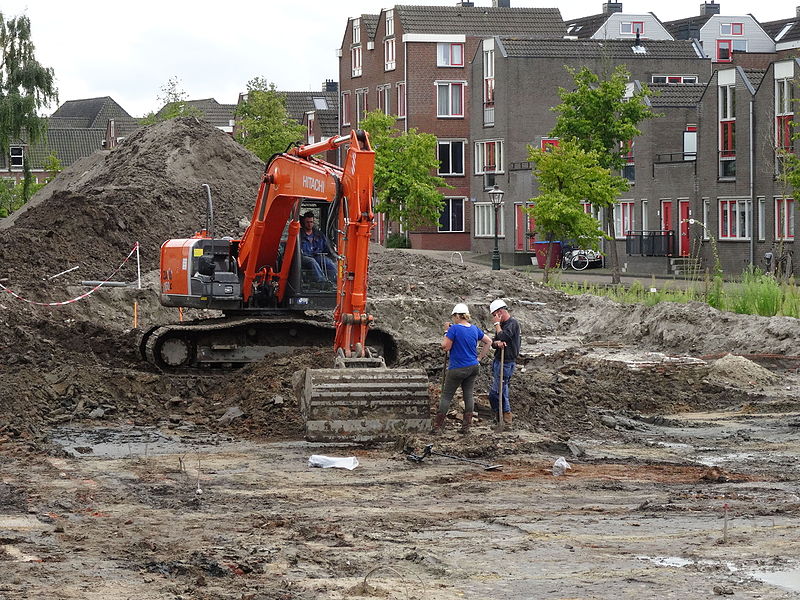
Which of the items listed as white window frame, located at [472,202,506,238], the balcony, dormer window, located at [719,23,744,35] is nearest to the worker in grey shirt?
the balcony

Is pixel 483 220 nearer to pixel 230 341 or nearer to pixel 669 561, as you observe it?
pixel 230 341

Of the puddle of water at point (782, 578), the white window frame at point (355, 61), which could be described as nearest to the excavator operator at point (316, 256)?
the puddle of water at point (782, 578)

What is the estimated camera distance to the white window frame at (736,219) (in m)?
45.8

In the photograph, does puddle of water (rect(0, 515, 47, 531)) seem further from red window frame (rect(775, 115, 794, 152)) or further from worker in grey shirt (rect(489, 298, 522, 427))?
red window frame (rect(775, 115, 794, 152))

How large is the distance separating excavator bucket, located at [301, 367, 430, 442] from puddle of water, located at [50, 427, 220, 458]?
1555mm

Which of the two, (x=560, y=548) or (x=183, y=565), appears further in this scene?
(x=560, y=548)

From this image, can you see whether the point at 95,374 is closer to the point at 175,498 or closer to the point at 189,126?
the point at 175,498

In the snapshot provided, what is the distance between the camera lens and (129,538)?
10.1m

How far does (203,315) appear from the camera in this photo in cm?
2864

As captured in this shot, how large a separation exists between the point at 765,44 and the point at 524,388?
68937 millimetres

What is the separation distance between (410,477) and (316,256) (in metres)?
7.46

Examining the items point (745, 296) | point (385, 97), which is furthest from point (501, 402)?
point (385, 97)

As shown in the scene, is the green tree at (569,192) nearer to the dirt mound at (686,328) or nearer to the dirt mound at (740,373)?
the dirt mound at (686,328)

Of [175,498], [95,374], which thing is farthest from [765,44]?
[175,498]
